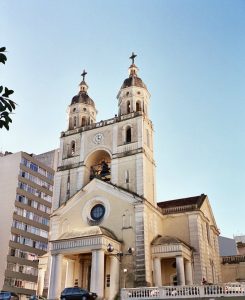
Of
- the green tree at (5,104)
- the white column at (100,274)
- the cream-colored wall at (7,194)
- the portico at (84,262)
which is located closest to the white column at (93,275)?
the portico at (84,262)

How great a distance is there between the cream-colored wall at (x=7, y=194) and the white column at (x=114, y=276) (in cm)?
2580

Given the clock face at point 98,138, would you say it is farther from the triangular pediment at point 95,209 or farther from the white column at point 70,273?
the white column at point 70,273

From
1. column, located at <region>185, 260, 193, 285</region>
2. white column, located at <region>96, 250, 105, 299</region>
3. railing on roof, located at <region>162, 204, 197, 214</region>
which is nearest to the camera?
white column, located at <region>96, 250, 105, 299</region>

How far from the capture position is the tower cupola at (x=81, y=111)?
131 feet

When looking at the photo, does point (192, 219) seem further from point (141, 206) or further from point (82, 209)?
point (82, 209)

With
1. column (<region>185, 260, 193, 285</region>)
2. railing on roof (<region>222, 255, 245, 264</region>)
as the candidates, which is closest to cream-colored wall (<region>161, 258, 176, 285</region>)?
column (<region>185, 260, 193, 285</region>)

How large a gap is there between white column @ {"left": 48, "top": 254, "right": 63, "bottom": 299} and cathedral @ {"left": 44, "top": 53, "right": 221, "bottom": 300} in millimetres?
69

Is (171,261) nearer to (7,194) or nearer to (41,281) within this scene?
(41,281)

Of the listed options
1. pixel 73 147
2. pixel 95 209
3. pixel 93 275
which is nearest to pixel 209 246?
pixel 95 209

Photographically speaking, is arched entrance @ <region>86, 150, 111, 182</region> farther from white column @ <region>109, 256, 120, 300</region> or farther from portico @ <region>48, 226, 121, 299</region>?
white column @ <region>109, 256, 120, 300</region>

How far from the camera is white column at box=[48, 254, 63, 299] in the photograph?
1081 inches

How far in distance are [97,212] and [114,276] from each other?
21.5ft

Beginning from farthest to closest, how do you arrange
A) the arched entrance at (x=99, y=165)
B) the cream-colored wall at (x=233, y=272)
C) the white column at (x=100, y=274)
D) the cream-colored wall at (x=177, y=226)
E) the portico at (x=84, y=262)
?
the cream-colored wall at (x=233, y=272), the arched entrance at (x=99, y=165), the cream-colored wall at (x=177, y=226), the portico at (x=84, y=262), the white column at (x=100, y=274)

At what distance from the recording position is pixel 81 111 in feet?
132
